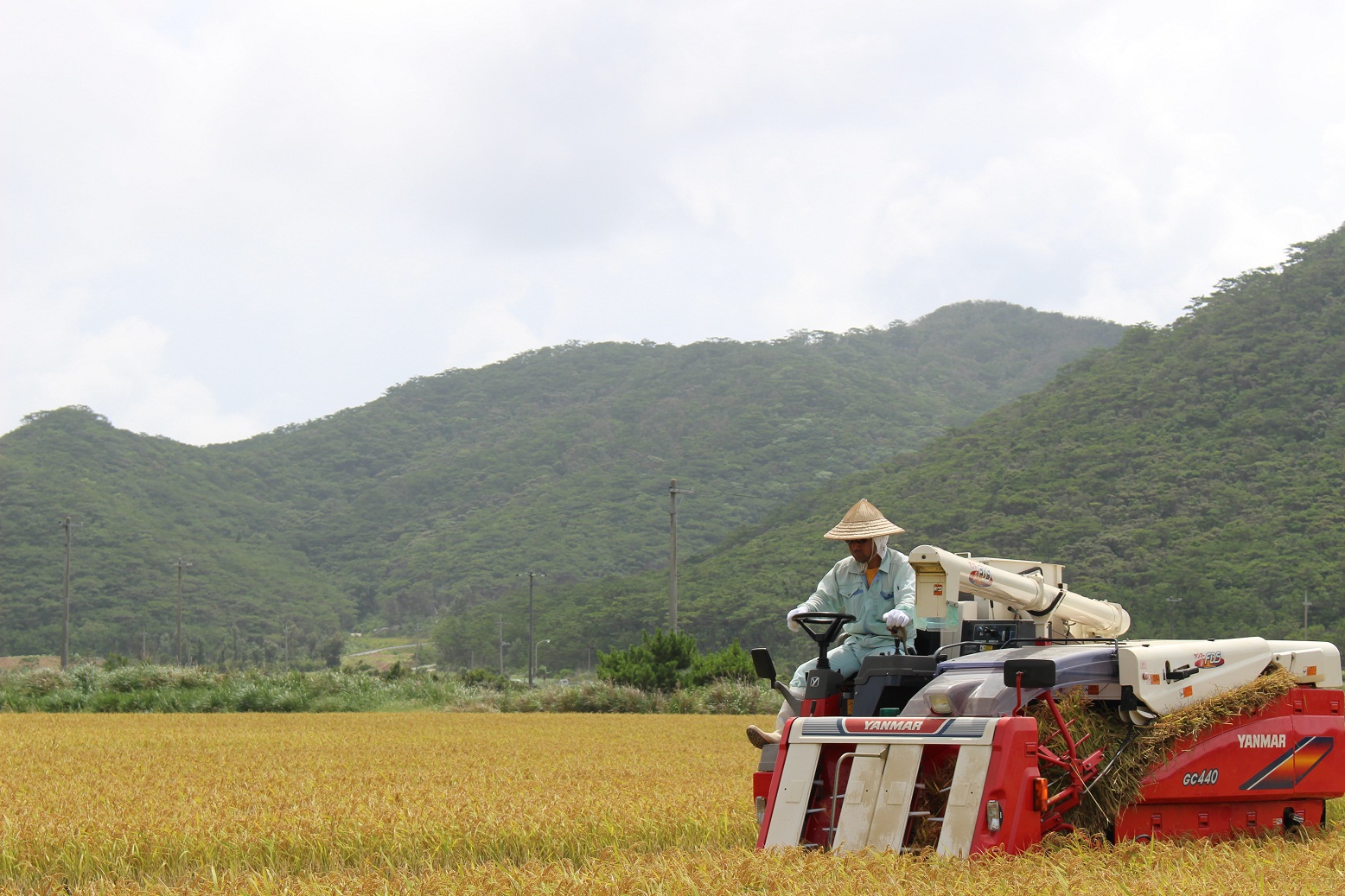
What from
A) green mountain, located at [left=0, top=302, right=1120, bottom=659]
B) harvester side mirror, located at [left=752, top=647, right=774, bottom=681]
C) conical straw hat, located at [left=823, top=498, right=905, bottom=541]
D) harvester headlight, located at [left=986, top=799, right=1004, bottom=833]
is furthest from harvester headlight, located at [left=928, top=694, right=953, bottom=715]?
green mountain, located at [left=0, top=302, right=1120, bottom=659]

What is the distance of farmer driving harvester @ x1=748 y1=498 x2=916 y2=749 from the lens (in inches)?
307

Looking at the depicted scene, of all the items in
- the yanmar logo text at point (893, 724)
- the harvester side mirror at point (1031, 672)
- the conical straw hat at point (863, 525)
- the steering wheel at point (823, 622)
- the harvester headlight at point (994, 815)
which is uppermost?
the conical straw hat at point (863, 525)

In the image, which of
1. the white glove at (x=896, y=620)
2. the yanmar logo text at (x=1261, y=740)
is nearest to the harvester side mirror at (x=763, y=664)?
the white glove at (x=896, y=620)

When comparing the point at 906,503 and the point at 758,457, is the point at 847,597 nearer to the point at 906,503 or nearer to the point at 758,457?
the point at 906,503

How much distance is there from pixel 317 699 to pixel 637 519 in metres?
82.1

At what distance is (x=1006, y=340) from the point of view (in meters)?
156

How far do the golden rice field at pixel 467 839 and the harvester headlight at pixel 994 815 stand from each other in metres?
0.23

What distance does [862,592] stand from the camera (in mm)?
7953

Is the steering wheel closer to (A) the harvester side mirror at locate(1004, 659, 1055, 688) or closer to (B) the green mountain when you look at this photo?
(A) the harvester side mirror at locate(1004, 659, 1055, 688)

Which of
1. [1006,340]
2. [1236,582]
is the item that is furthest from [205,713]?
[1006,340]

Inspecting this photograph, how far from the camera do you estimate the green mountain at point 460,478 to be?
91.6 meters

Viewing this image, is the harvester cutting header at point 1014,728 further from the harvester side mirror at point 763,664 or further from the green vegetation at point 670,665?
the green vegetation at point 670,665

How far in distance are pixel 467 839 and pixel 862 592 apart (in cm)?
283

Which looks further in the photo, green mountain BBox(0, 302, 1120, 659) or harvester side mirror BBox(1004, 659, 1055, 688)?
green mountain BBox(0, 302, 1120, 659)
